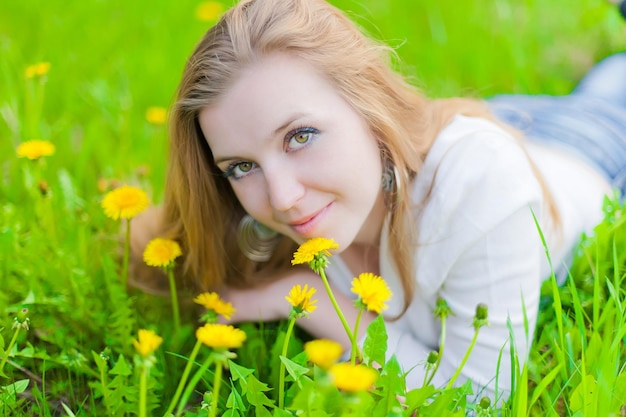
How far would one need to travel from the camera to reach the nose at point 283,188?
53.6 inches

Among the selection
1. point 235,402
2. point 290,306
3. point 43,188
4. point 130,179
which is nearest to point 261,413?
point 235,402

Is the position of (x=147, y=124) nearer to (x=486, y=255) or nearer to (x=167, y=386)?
(x=167, y=386)

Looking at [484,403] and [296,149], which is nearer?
[484,403]

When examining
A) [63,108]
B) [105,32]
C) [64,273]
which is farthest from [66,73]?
[64,273]

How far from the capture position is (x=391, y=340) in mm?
1637

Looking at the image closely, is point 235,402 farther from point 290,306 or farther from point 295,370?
point 290,306

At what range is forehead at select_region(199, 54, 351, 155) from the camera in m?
1.35

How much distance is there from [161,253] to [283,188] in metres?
0.32

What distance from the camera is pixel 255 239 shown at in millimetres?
1777

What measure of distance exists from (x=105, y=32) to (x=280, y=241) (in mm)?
1551

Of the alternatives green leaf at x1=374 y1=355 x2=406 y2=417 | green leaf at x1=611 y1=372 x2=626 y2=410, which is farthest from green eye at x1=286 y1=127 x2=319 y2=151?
green leaf at x1=611 y1=372 x2=626 y2=410

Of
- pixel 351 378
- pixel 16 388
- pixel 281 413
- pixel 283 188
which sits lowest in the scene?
pixel 16 388

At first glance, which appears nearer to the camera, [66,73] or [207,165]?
[207,165]

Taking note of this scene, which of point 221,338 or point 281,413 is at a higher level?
point 221,338
